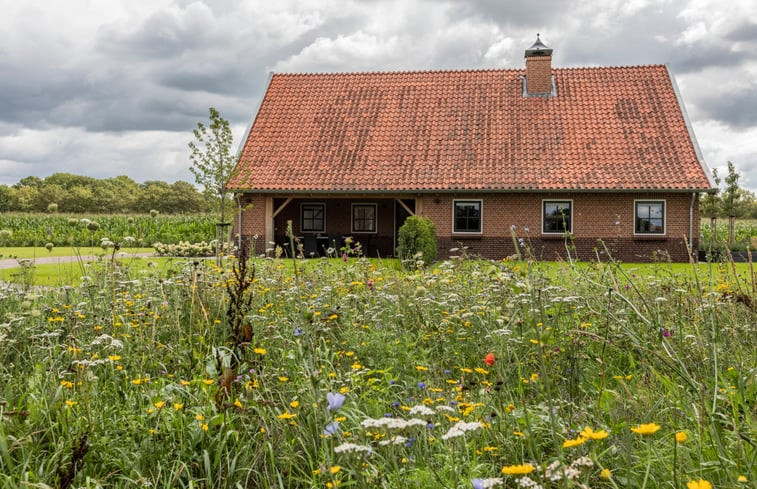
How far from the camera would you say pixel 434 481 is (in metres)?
2.65

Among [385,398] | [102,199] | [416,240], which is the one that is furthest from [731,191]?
[102,199]

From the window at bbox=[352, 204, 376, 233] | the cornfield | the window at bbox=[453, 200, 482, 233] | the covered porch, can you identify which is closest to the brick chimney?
the window at bbox=[453, 200, 482, 233]

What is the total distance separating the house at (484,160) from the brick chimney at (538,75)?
0.04 meters

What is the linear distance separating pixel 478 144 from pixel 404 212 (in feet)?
13.0

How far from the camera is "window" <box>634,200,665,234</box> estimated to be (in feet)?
67.5

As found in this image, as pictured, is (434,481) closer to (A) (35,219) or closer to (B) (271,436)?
(B) (271,436)

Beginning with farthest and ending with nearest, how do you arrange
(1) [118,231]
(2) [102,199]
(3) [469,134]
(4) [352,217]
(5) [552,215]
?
(2) [102,199] → (1) [118,231] → (4) [352,217] → (3) [469,134] → (5) [552,215]

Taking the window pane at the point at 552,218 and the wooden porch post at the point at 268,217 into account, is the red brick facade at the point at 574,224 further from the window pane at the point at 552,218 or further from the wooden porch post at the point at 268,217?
the window pane at the point at 552,218

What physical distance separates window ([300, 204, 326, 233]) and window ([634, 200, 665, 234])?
437 inches

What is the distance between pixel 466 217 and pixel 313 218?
627 cm

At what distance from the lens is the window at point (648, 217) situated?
67.5ft

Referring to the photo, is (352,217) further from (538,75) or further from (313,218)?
(538,75)

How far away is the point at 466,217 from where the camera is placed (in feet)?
69.9

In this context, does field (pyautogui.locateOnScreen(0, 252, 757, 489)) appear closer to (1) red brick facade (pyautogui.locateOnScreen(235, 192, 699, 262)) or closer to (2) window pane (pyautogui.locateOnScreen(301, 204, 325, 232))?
(1) red brick facade (pyautogui.locateOnScreen(235, 192, 699, 262))
